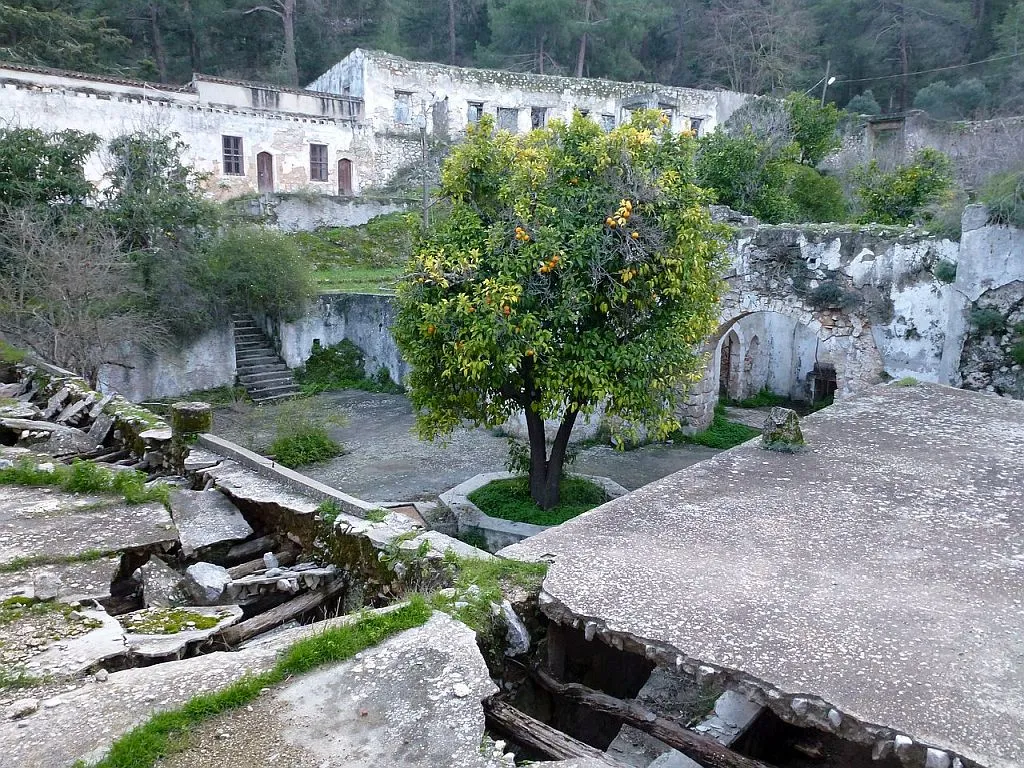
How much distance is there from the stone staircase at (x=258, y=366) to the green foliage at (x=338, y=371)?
0.43 metres

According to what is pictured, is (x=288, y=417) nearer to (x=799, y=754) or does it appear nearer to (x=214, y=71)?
(x=799, y=754)

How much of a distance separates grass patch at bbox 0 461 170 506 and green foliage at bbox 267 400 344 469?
5464 millimetres

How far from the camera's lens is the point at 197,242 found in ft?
53.8

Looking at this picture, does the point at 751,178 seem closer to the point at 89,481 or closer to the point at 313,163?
the point at 89,481

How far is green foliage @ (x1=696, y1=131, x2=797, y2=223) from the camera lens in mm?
15969

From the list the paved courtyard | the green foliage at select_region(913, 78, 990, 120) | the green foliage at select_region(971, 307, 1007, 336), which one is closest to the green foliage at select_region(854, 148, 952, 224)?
the green foliage at select_region(971, 307, 1007, 336)

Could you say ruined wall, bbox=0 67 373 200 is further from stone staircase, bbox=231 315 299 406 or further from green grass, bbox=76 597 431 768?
green grass, bbox=76 597 431 768

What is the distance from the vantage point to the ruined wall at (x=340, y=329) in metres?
17.5

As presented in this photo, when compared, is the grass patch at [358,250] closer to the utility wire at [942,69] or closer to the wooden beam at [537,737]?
the wooden beam at [537,737]

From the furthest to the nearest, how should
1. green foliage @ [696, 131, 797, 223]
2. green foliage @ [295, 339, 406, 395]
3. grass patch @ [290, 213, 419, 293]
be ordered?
1. grass patch @ [290, 213, 419, 293]
2. green foliage @ [295, 339, 406, 395]
3. green foliage @ [696, 131, 797, 223]

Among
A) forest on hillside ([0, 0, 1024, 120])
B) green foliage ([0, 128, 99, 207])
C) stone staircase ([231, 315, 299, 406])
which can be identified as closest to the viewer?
green foliage ([0, 128, 99, 207])

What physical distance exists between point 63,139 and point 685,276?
45.5 ft

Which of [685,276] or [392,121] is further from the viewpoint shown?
[392,121]

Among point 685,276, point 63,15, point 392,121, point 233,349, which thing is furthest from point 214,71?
point 685,276
